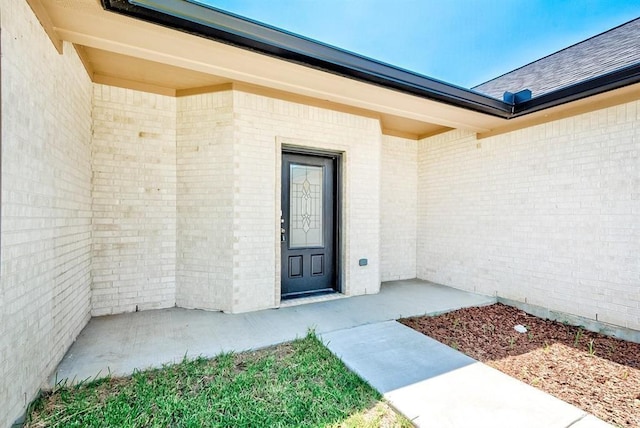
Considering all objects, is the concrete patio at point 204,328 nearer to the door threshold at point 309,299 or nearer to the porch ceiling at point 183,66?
the door threshold at point 309,299

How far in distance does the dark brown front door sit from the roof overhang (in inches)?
38.0

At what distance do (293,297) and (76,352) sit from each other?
98.3 inches

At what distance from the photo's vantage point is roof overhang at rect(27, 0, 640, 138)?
225 centimetres

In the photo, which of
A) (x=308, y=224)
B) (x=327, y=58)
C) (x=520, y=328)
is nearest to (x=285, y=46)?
(x=327, y=58)

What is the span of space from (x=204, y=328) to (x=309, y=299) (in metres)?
1.53

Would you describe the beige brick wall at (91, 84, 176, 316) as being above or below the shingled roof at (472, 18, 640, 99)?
below

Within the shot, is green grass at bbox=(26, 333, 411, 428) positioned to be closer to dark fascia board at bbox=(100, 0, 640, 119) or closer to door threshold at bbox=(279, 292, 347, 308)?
door threshold at bbox=(279, 292, 347, 308)

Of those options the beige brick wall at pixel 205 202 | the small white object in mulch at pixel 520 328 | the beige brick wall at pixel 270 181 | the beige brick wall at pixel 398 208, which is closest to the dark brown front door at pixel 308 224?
the beige brick wall at pixel 270 181

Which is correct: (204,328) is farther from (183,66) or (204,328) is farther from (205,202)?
(183,66)

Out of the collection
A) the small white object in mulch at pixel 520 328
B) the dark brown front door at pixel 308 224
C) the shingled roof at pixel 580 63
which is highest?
the shingled roof at pixel 580 63

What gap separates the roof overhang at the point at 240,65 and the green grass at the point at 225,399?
2.76 m

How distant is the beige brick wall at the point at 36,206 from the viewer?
1756mm

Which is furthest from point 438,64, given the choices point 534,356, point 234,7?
point 534,356

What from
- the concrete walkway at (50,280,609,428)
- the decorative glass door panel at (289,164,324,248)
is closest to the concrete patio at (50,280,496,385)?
the concrete walkway at (50,280,609,428)
